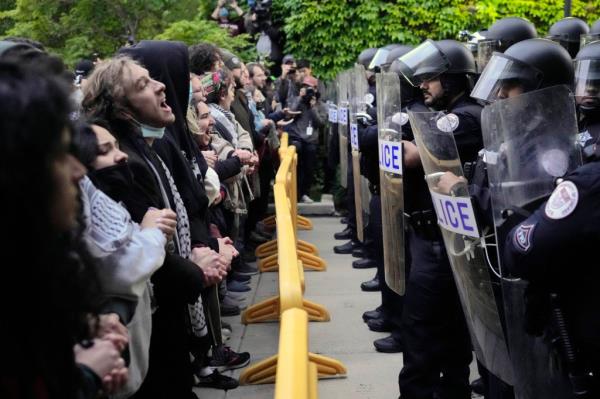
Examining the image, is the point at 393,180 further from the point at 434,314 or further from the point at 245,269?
the point at 245,269

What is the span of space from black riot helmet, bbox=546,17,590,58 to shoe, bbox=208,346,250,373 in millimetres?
3636

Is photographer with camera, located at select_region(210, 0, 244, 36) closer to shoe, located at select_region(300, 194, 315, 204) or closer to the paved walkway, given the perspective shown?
shoe, located at select_region(300, 194, 315, 204)

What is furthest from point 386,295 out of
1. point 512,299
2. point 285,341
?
point 285,341

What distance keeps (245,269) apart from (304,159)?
13.9 feet

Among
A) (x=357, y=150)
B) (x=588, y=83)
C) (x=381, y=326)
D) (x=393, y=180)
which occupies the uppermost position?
(x=588, y=83)

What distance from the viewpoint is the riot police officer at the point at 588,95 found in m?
3.55

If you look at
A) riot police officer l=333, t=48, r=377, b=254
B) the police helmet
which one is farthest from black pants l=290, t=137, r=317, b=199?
the police helmet

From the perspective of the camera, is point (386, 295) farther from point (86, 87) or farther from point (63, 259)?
point (63, 259)

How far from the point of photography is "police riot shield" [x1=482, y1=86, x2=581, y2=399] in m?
3.32

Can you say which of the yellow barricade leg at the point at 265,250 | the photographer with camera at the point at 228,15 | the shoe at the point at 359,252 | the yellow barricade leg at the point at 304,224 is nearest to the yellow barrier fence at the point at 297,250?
the yellow barricade leg at the point at 265,250

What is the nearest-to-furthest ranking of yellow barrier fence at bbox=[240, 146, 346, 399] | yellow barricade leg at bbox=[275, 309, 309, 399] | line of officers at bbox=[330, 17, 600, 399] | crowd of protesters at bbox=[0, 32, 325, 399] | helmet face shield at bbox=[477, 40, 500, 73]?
1. crowd of protesters at bbox=[0, 32, 325, 399]
2. yellow barricade leg at bbox=[275, 309, 309, 399]
3. yellow barrier fence at bbox=[240, 146, 346, 399]
4. line of officers at bbox=[330, 17, 600, 399]
5. helmet face shield at bbox=[477, 40, 500, 73]

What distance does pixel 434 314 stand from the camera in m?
4.60

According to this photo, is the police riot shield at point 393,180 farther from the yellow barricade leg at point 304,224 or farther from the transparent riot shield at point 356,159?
the yellow barricade leg at point 304,224

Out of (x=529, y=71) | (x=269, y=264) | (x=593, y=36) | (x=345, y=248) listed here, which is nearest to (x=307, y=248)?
(x=345, y=248)
